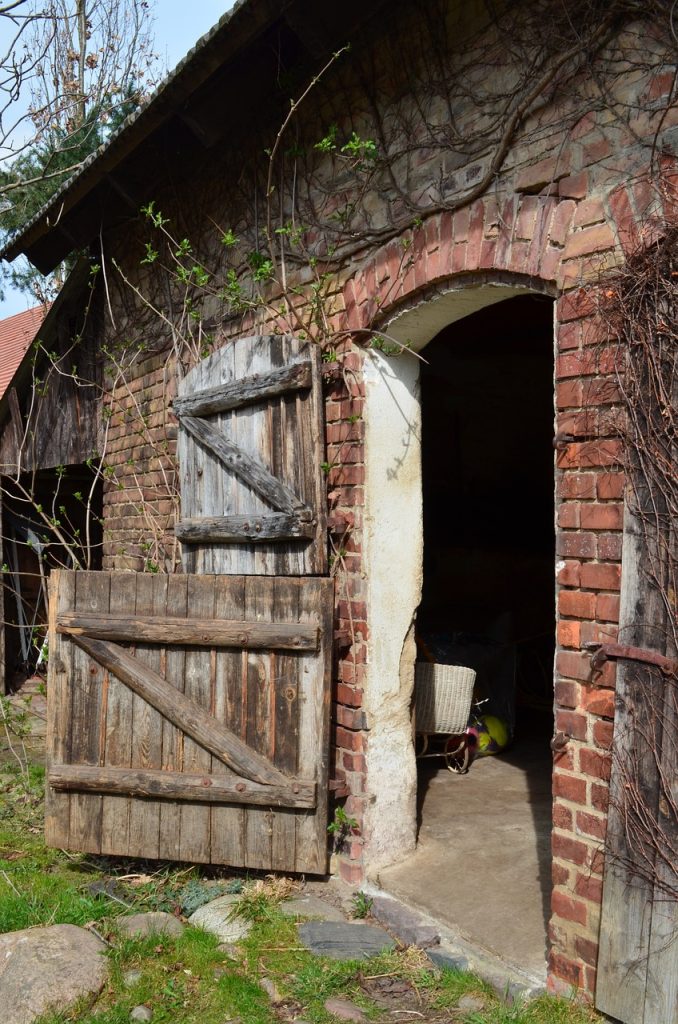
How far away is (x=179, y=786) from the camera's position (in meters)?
3.65

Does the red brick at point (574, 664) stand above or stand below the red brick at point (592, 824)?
above

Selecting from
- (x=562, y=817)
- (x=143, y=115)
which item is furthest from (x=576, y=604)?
(x=143, y=115)

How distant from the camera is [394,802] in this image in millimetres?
3686

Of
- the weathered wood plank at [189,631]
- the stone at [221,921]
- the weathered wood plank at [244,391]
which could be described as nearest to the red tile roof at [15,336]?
the weathered wood plank at [244,391]

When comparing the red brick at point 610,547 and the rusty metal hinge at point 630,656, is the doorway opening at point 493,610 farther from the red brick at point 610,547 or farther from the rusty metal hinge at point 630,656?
the red brick at point 610,547

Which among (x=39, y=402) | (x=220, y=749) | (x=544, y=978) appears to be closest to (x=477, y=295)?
(x=220, y=749)

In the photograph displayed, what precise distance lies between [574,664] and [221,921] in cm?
190

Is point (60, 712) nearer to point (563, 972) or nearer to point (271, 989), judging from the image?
point (271, 989)

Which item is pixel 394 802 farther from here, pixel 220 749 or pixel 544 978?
pixel 544 978

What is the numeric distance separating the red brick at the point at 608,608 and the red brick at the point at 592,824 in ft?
2.04

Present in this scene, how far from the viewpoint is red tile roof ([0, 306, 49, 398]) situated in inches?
496

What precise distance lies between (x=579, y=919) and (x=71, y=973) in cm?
181

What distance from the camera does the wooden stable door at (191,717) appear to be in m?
3.52

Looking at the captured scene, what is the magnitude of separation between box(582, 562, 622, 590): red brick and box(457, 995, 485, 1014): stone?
58.2 inches
